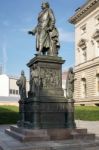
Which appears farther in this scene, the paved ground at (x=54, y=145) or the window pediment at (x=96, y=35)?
the window pediment at (x=96, y=35)

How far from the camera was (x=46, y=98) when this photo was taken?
15555 millimetres

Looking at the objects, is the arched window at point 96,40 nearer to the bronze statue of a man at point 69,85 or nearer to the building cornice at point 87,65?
the building cornice at point 87,65

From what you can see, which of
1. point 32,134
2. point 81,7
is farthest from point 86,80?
point 32,134

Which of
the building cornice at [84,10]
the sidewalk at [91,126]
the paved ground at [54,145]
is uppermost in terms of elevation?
the building cornice at [84,10]

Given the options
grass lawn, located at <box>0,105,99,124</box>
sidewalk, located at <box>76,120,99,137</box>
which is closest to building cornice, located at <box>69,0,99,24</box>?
grass lawn, located at <box>0,105,99,124</box>

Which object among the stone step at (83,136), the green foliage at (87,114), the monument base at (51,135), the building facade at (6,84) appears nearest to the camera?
the monument base at (51,135)

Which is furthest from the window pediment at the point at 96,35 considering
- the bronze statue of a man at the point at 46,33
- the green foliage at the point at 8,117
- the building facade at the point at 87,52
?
the bronze statue of a man at the point at 46,33

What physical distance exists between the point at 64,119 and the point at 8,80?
79.4 meters

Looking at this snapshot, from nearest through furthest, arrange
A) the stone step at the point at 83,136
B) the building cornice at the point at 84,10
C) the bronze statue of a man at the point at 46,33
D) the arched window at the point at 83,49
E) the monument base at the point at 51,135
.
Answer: the monument base at the point at 51,135
the stone step at the point at 83,136
the bronze statue of a man at the point at 46,33
the building cornice at the point at 84,10
the arched window at the point at 83,49

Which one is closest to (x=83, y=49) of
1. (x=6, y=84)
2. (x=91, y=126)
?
(x=91, y=126)

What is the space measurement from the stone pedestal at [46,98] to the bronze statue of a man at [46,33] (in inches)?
31.3

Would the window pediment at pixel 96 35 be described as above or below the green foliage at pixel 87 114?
above

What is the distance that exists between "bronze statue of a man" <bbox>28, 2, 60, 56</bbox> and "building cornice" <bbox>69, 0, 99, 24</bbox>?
32.1m

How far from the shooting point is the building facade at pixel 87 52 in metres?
48.2
